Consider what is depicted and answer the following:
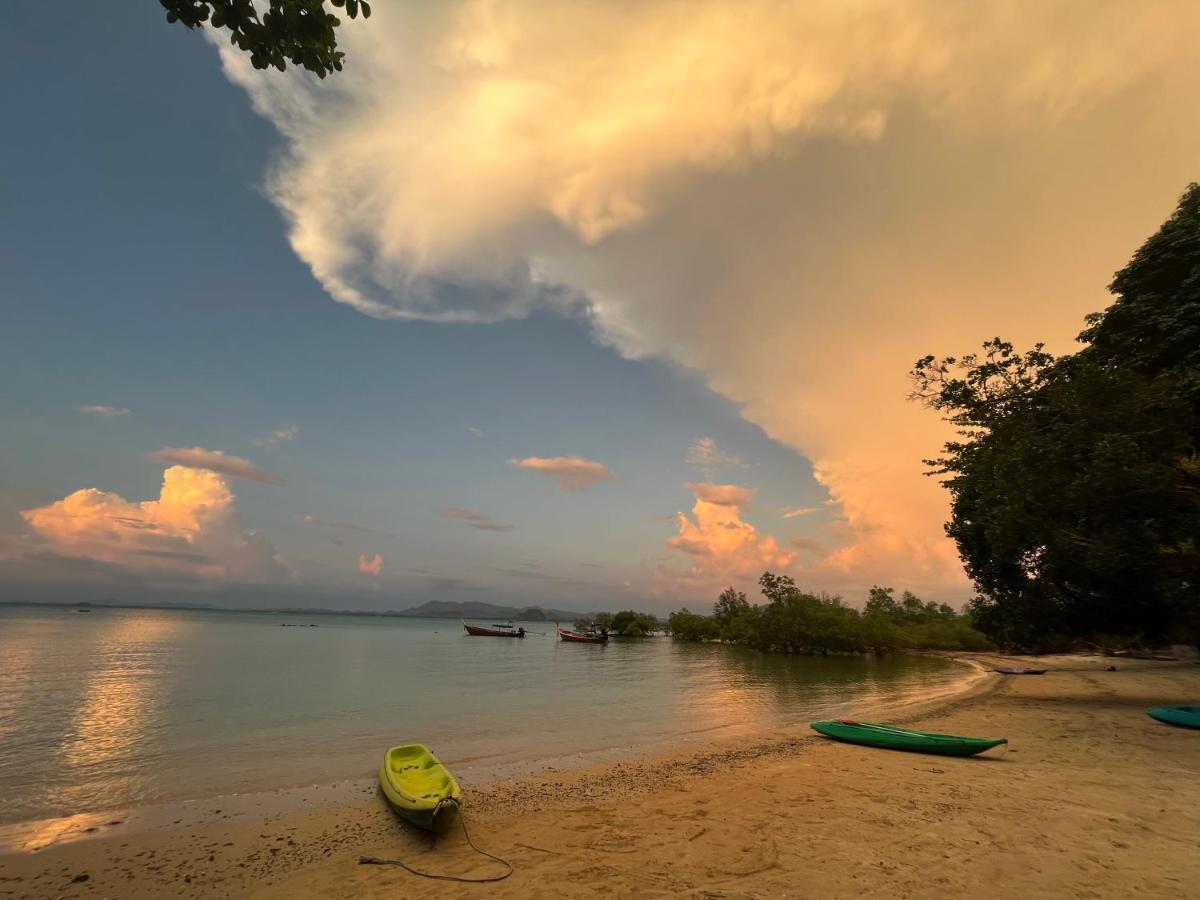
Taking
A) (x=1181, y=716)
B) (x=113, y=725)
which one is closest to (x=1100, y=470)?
(x=1181, y=716)

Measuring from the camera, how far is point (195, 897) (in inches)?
288

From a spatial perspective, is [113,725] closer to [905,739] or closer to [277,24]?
[277,24]

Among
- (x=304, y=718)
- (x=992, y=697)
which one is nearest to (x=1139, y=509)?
(x=992, y=697)

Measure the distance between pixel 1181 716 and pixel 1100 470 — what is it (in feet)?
25.7

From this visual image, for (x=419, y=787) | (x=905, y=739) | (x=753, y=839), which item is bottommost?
(x=419, y=787)

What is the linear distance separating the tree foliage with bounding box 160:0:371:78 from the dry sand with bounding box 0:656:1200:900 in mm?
9381

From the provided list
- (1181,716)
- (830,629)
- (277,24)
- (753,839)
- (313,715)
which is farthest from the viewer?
(830,629)

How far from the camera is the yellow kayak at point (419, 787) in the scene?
30.2 ft

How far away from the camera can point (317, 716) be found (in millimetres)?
22328

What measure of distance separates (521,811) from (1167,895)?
924cm

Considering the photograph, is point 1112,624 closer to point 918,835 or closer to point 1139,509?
point 1139,509

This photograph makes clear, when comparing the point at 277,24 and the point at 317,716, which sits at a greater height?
the point at 277,24

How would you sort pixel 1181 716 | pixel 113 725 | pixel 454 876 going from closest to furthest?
pixel 454 876
pixel 1181 716
pixel 113 725

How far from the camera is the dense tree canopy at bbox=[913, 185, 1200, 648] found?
50.4 ft
